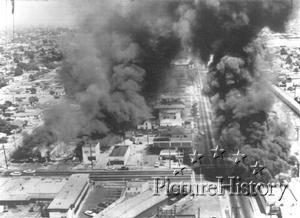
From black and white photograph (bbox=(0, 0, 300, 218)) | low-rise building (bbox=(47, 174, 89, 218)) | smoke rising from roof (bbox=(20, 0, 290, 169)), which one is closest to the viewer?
low-rise building (bbox=(47, 174, 89, 218))

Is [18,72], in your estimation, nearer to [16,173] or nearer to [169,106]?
[169,106]

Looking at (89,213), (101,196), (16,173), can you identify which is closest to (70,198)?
(89,213)

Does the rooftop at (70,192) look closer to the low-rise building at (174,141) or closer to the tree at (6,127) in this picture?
the low-rise building at (174,141)

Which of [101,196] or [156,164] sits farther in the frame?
[156,164]

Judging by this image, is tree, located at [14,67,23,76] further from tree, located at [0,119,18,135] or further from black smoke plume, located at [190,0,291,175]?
black smoke plume, located at [190,0,291,175]

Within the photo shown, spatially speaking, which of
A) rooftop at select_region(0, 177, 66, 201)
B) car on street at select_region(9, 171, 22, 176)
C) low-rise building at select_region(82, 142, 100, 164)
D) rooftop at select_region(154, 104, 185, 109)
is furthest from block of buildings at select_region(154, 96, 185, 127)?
car on street at select_region(9, 171, 22, 176)

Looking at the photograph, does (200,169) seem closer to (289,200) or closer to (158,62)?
(289,200)

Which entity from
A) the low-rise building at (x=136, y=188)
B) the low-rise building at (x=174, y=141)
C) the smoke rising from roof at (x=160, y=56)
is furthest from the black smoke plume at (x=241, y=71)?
the low-rise building at (x=136, y=188)
